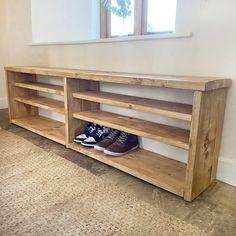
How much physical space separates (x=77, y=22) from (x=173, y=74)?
5.46 feet

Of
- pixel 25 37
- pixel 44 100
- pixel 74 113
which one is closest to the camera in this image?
pixel 74 113

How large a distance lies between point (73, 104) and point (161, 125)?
0.66 metres

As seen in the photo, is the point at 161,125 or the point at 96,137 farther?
the point at 96,137

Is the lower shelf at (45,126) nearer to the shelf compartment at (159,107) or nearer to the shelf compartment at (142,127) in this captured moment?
the shelf compartment at (142,127)

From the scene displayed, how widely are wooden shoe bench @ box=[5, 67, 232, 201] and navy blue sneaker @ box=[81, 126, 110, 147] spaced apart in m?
0.05

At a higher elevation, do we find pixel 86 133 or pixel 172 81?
pixel 172 81

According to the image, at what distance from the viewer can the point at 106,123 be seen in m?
1.51

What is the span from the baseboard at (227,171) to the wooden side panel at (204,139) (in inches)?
2.3

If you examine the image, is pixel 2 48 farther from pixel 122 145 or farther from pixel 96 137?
pixel 122 145

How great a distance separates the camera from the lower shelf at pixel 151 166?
1.24 meters

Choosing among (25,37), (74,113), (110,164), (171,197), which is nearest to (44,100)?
(74,113)

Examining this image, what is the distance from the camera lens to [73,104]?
68.0 inches

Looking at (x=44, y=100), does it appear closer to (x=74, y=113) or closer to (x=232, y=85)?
(x=74, y=113)

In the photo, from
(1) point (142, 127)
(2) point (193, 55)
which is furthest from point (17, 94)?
(2) point (193, 55)
